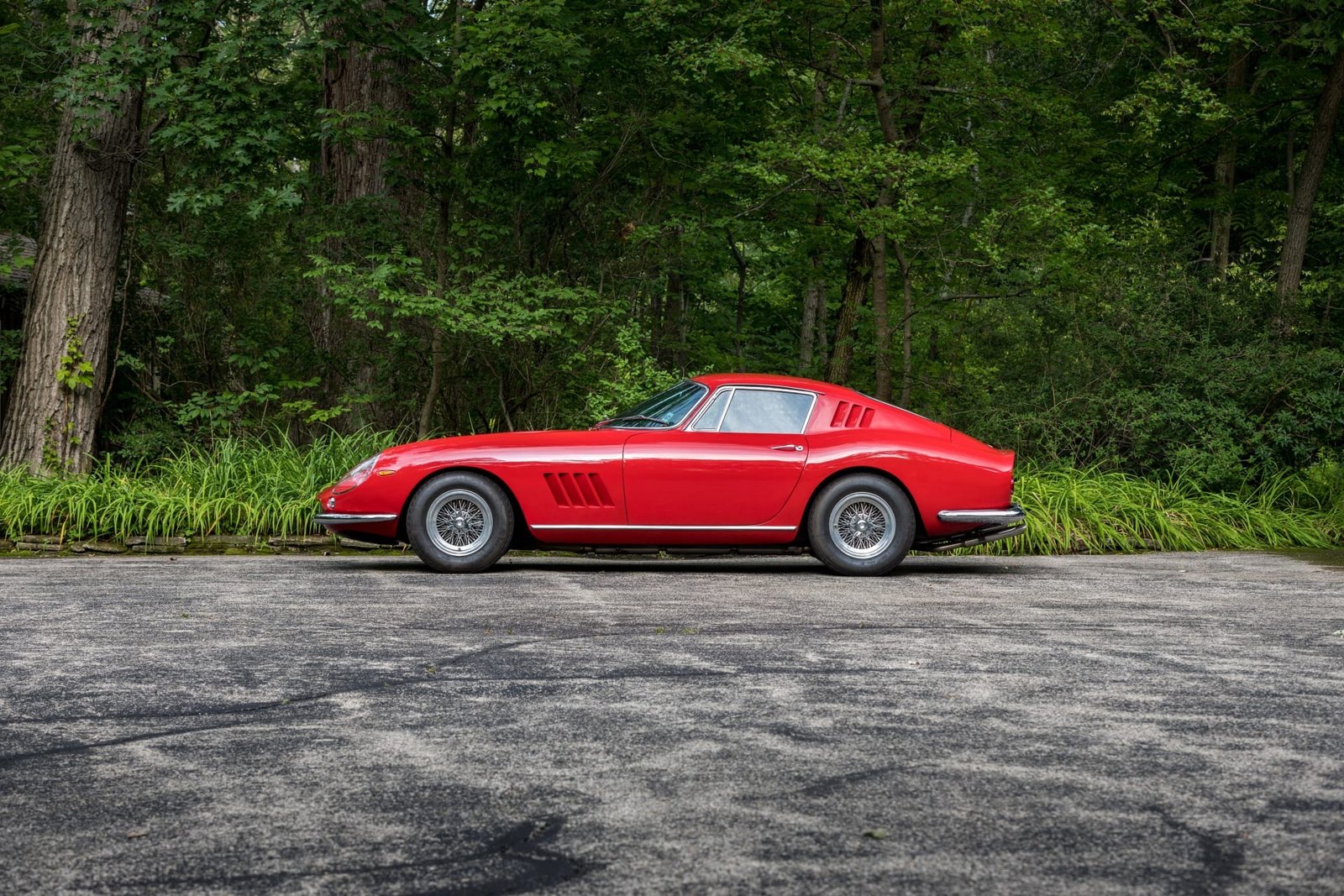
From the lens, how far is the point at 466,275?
46.7ft

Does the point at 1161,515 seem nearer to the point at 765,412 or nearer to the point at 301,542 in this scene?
the point at 765,412

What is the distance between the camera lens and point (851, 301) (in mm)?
17859

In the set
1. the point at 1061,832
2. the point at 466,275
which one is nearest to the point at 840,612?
the point at 1061,832

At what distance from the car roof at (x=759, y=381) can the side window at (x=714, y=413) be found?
97 mm

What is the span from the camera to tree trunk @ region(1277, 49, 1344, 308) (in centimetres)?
1786

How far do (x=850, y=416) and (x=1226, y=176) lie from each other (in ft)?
45.1

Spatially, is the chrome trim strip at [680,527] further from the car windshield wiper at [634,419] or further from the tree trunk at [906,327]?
the tree trunk at [906,327]

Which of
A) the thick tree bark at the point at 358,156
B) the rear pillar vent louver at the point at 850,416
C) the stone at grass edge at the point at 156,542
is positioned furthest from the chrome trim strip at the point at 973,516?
the thick tree bark at the point at 358,156

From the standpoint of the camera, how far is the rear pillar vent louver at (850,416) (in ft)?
33.2

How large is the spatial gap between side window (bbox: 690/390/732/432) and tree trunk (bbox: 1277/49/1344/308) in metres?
10.9

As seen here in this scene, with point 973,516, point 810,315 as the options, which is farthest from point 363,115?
point 810,315

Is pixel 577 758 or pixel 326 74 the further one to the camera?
pixel 326 74

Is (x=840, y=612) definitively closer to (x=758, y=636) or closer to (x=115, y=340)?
(x=758, y=636)

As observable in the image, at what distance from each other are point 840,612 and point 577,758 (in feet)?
12.3
